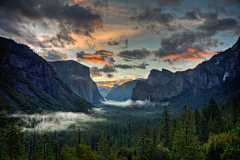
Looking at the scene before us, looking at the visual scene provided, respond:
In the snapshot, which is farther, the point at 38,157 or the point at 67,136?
the point at 67,136

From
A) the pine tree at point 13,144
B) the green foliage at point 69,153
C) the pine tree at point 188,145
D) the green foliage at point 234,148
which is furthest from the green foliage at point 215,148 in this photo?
the pine tree at point 13,144

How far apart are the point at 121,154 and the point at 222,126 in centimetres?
4110

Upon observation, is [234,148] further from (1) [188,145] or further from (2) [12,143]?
(2) [12,143]

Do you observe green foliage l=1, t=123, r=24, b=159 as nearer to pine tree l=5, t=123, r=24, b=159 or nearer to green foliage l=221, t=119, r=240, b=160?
pine tree l=5, t=123, r=24, b=159

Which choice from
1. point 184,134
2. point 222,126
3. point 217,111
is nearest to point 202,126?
point 222,126

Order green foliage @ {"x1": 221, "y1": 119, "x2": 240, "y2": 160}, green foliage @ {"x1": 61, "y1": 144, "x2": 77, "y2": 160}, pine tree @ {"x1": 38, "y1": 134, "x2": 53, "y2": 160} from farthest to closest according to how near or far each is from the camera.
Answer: pine tree @ {"x1": 38, "y1": 134, "x2": 53, "y2": 160} < green foliage @ {"x1": 61, "y1": 144, "x2": 77, "y2": 160} < green foliage @ {"x1": 221, "y1": 119, "x2": 240, "y2": 160}

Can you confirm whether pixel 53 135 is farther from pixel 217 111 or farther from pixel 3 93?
pixel 217 111

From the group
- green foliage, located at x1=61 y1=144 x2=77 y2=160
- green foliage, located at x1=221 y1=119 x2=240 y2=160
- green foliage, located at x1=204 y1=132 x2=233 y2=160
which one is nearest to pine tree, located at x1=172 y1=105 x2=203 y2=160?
green foliage, located at x1=204 y1=132 x2=233 y2=160

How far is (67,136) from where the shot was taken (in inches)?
5837

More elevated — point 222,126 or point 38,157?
point 222,126

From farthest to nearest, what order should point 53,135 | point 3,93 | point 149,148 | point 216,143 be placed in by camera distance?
point 3,93, point 53,135, point 149,148, point 216,143

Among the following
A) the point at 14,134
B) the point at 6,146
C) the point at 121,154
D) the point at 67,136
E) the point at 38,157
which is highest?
the point at 14,134

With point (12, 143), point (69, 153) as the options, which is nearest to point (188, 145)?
point (69, 153)

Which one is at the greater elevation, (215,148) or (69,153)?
(215,148)
